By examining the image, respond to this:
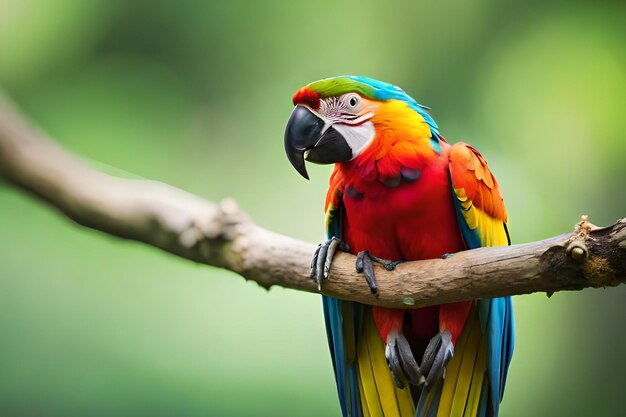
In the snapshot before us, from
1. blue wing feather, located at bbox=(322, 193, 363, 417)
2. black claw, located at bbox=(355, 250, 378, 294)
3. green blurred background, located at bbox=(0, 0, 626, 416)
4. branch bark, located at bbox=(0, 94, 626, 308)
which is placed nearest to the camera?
branch bark, located at bbox=(0, 94, 626, 308)

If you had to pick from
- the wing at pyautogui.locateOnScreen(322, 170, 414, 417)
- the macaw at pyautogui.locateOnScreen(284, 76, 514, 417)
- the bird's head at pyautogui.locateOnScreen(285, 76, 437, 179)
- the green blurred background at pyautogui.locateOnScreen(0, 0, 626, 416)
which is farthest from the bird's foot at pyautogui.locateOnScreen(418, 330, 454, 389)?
the green blurred background at pyautogui.locateOnScreen(0, 0, 626, 416)

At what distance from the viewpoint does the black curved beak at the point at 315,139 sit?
1.43 m

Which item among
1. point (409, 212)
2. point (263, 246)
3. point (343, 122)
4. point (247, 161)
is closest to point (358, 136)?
point (343, 122)

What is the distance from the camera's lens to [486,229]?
147cm

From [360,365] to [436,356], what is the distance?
24cm

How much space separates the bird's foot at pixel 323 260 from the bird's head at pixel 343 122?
7.4 inches

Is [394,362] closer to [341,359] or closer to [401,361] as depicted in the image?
[401,361]

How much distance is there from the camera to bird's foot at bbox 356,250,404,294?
1.39 metres

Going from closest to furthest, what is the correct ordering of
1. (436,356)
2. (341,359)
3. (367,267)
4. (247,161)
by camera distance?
(367,267), (436,356), (341,359), (247,161)

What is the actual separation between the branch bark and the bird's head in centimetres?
24

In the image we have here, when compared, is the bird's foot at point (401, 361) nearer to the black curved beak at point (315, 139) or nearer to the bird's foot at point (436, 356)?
the bird's foot at point (436, 356)

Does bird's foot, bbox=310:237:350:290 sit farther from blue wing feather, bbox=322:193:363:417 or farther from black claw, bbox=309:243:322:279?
blue wing feather, bbox=322:193:363:417

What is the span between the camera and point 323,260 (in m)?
1.44

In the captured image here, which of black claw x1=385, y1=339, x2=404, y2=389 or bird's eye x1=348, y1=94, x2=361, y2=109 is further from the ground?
bird's eye x1=348, y1=94, x2=361, y2=109
